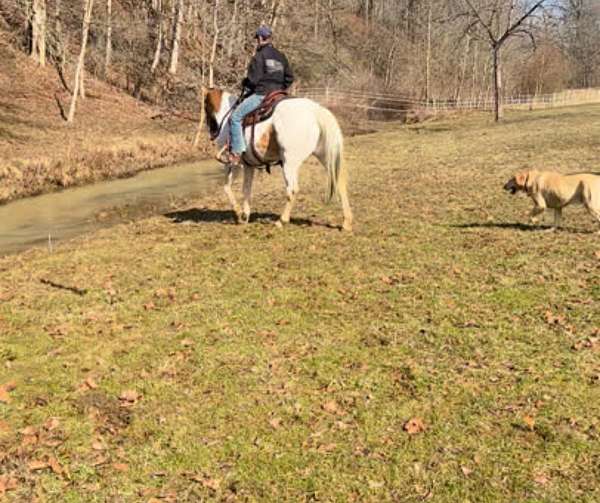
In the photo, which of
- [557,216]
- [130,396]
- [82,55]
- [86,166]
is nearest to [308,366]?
[130,396]

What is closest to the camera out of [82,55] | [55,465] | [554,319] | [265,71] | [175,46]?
[55,465]

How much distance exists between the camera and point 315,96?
54.2 meters

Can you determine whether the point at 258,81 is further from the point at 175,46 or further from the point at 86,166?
the point at 175,46

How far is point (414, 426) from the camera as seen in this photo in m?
5.52

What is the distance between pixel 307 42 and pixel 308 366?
2444 inches

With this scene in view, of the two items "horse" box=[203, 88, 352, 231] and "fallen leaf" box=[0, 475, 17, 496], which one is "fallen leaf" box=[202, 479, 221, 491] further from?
"horse" box=[203, 88, 352, 231]

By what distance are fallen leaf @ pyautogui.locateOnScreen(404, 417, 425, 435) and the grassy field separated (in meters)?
0.01

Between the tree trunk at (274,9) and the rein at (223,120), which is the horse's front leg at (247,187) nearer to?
the rein at (223,120)

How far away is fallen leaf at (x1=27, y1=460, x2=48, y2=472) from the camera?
517 centimetres

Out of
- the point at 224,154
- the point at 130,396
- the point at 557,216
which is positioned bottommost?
the point at 130,396

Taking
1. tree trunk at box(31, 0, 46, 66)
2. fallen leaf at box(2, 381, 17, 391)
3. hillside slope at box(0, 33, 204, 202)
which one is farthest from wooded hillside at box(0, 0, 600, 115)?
fallen leaf at box(2, 381, 17, 391)

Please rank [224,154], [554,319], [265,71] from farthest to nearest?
[224,154]
[265,71]
[554,319]

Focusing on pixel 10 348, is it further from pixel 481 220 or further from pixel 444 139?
pixel 444 139

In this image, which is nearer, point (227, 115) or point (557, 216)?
point (557, 216)
